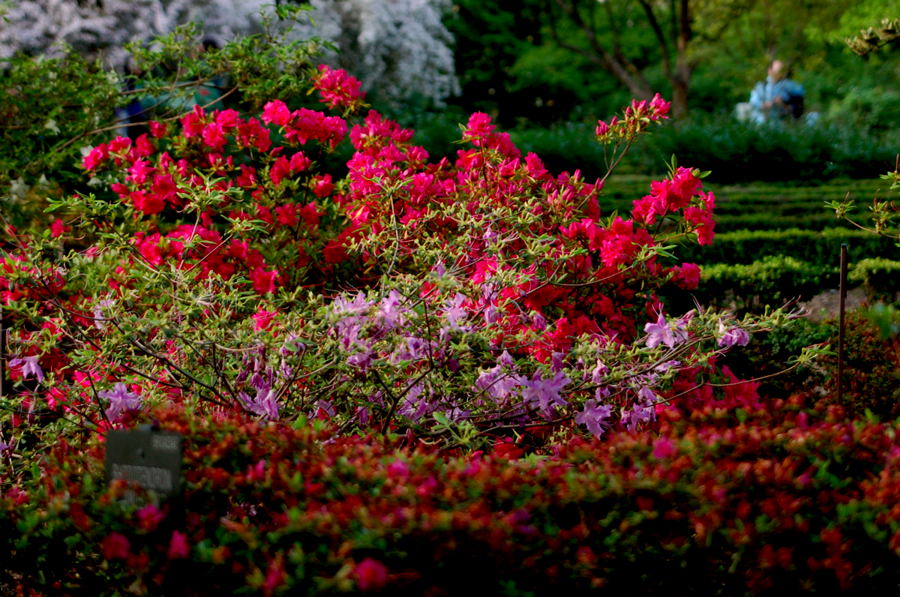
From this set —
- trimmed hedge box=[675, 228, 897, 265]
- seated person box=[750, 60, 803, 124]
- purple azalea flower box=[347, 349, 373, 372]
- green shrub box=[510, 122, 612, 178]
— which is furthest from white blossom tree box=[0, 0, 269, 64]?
purple azalea flower box=[347, 349, 373, 372]

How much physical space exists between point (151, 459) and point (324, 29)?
1571cm

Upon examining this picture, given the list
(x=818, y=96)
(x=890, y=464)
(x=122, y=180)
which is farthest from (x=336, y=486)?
(x=818, y=96)

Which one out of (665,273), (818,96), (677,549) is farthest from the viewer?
(818,96)

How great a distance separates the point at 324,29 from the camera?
55.3ft

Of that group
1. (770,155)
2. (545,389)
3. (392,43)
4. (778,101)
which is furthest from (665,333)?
(778,101)

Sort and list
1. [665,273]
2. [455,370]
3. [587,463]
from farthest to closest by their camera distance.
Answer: [665,273]
[455,370]
[587,463]

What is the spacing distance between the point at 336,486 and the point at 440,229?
2253 mm

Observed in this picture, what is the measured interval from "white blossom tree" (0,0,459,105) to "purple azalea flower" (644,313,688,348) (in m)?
10.5

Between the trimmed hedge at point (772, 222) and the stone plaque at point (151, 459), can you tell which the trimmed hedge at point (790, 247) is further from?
the stone plaque at point (151, 459)

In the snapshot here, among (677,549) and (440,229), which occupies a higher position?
(440,229)

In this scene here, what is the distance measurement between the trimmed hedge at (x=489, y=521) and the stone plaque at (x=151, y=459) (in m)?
0.06

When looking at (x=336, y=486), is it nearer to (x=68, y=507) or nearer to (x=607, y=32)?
(x=68, y=507)

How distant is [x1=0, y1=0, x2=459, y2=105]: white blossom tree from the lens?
12617 mm

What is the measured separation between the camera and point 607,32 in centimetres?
2516
